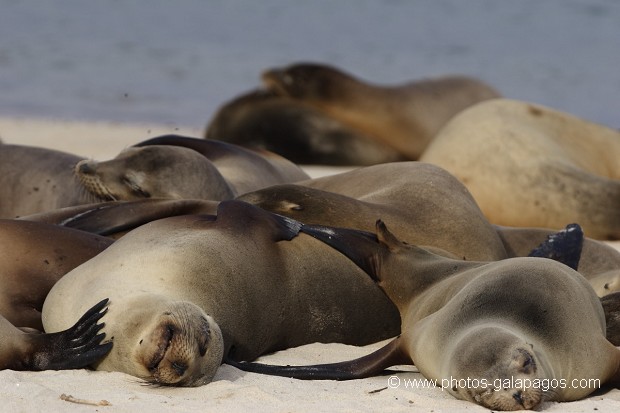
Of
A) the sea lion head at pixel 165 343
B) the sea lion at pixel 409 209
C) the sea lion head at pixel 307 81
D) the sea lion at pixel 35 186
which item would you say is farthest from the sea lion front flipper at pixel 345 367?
the sea lion head at pixel 307 81

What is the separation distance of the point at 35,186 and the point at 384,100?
5170 mm

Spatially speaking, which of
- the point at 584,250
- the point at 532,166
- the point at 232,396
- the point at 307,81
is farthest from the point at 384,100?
the point at 232,396

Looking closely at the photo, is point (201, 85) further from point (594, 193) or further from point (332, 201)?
point (332, 201)

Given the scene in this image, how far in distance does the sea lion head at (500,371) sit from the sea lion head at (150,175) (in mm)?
2757

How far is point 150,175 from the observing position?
20.9 feet

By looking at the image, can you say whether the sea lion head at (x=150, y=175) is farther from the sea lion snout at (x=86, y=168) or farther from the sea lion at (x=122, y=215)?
the sea lion at (x=122, y=215)

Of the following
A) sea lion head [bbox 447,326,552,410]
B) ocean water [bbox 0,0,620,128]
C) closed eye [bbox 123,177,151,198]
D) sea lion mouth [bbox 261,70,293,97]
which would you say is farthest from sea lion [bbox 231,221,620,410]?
ocean water [bbox 0,0,620,128]

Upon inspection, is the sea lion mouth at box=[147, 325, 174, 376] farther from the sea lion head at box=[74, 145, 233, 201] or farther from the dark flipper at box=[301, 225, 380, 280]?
the sea lion head at box=[74, 145, 233, 201]

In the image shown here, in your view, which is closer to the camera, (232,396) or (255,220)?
(232,396)

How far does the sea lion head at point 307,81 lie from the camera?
11.5m

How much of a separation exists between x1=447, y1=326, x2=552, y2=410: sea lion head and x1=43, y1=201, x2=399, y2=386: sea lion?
807 mm

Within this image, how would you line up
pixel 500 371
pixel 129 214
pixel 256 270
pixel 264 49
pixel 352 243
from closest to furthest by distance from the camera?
pixel 500 371 < pixel 256 270 < pixel 352 243 < pixel 129 214 < pixel 264 49

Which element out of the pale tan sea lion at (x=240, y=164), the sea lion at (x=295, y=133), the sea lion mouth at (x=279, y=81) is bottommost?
the sea lion at (x=295, y=133)

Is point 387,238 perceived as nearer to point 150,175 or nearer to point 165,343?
point 165,343
